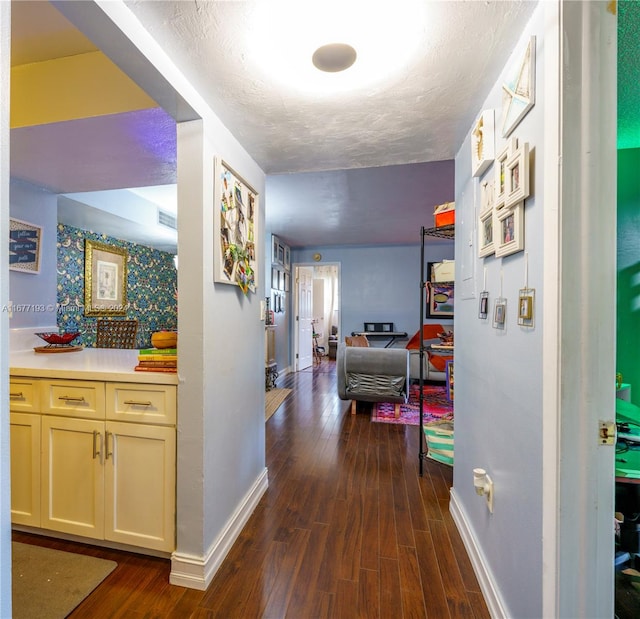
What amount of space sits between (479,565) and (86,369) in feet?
6.64

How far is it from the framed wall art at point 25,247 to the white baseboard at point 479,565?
325 cm

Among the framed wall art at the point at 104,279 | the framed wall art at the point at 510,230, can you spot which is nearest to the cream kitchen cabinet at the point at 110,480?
the framed wall art at the point at 510,230

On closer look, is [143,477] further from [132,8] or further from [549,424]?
[132,8]

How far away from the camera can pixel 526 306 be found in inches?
39.3

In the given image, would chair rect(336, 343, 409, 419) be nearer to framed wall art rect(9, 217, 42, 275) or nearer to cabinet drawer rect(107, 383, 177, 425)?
cabinet drawer rect(107, 383, 177, 425)

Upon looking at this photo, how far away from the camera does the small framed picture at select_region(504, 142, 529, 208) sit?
0.97m

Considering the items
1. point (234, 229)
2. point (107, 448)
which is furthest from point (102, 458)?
point (234, 229)

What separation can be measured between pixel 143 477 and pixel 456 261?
2.02m

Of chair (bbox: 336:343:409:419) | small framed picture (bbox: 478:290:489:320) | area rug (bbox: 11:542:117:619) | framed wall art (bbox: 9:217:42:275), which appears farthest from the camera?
chair (bbox: 336:343:409:419)

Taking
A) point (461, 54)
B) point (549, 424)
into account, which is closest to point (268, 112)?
point (461, 54)

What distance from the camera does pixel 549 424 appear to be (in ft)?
2.82

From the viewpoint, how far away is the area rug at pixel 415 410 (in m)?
3.43

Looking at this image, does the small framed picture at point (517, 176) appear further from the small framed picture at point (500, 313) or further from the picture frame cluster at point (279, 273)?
the picture frame cluster at point (279, 273)

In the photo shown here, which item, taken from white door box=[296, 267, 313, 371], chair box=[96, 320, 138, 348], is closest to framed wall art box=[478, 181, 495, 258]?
chair box=[96, 320, 138, 348]
